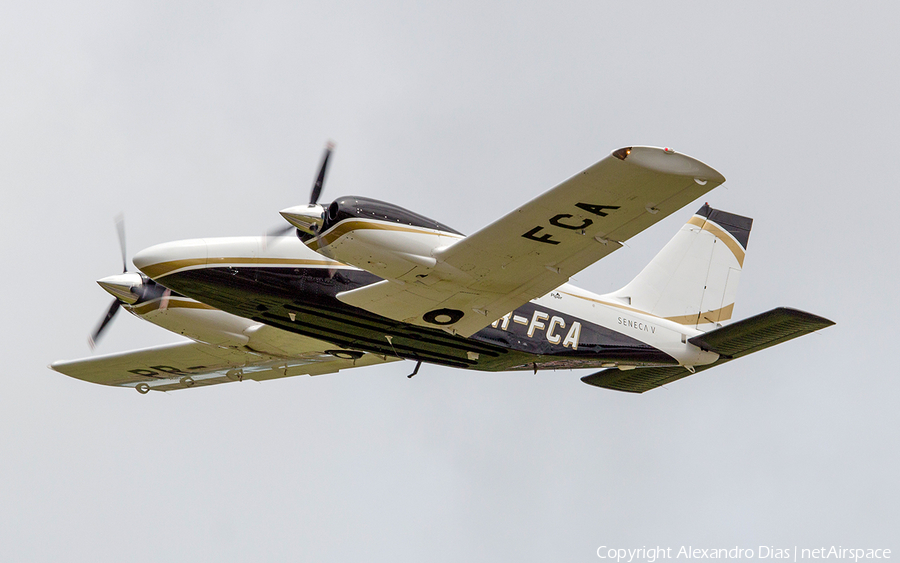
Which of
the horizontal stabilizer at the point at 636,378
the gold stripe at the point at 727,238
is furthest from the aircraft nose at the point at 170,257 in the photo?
the gold stripe at the point at 727,238

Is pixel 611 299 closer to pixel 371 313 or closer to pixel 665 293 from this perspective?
pixel 665 293

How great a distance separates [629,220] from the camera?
1917cm

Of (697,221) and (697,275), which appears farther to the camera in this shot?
(697,221)

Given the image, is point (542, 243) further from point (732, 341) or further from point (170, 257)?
point (170, 257)

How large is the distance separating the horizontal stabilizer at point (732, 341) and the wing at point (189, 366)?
20.8 feet

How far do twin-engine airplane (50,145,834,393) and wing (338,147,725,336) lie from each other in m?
0.03

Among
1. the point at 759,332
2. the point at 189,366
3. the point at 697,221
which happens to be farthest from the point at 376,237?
the point at 697,221

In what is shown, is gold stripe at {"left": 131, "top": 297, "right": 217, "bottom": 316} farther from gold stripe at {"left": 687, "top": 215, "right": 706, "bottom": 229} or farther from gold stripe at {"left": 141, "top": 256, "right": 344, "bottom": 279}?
gold stripe at {"left": 687, "top": 215, "right": 706, "bottom": 229}

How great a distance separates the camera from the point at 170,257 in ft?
72.2

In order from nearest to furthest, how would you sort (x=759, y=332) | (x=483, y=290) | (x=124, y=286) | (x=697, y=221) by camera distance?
1. (x=483, y=290)
2. (x=759, y=332)
3. (x=124, y=286)
4. (x=697, y=221)

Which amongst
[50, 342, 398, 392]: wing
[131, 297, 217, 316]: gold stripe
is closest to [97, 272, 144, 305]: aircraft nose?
[131, 297, 217, 316]: gold stripe

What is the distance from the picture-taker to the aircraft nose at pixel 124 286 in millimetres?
25266

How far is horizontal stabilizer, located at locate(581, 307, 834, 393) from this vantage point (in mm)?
22156

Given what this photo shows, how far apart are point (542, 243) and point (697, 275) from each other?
9.02 meters
